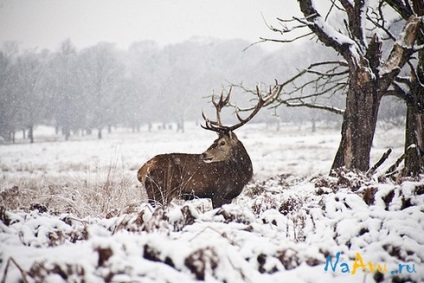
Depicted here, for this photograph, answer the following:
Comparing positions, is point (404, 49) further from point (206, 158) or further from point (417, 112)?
→ point (206, 158)

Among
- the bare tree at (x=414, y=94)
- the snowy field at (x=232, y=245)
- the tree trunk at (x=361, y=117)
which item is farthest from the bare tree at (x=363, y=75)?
the snowy field at (x=232, y=245)

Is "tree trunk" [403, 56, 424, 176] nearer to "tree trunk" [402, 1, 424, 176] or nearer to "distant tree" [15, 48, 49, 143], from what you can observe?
"tree trunk" [402, 1, 424, 176]

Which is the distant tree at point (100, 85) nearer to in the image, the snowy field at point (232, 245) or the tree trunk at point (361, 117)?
the tree trunk at point (361, 117)

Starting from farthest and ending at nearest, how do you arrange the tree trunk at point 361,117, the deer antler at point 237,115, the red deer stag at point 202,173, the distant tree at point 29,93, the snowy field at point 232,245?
the distant tree at point 29,93
the deer antler at point 237,115
the red deer stag at point 202,173
the tree trunk at point 361,117
the snowy field at point 232,245

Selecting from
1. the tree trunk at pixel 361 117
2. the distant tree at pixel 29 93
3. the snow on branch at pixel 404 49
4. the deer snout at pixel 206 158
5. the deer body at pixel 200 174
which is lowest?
the deer body at pixel 200 174

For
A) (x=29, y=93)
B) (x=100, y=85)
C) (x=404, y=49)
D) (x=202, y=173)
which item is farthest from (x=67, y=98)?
(x=404, y=49)

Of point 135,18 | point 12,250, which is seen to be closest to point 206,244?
point 12,250

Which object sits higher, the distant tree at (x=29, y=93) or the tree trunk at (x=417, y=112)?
the distant tree at (x=29, y=93)

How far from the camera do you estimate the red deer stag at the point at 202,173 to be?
5.00 meters

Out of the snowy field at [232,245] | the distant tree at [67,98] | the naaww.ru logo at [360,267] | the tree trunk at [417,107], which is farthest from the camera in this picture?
the distant tree at [67,98]

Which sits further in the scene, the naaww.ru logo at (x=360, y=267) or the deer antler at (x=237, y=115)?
the deer antler at (x=237, y=115)

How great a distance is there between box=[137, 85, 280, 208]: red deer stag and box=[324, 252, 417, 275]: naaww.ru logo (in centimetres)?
331

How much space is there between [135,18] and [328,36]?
608ft

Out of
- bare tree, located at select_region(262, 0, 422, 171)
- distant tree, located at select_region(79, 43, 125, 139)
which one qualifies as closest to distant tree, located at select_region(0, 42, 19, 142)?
distant tree, located at select_region(79, 43, 125, 139)
